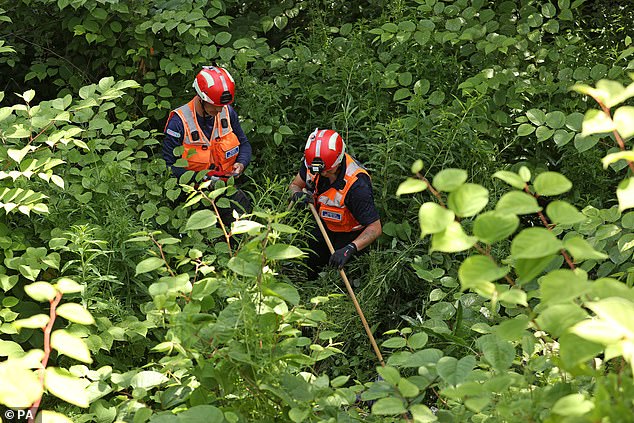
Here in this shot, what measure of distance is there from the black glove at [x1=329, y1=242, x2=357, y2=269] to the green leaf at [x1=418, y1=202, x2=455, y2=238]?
2882 millimetres

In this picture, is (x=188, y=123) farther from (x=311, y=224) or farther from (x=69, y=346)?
(x=69, y=346)

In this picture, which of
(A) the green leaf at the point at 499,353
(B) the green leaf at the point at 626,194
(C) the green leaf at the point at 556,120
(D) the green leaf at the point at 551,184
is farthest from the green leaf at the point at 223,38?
A: (B) the green leaf at the point at 626,194

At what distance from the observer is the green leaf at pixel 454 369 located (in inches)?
79.0

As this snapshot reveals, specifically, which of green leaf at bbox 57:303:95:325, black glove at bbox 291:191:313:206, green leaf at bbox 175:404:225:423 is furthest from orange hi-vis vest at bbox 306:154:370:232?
green leaf at bbox 57:303:95:325

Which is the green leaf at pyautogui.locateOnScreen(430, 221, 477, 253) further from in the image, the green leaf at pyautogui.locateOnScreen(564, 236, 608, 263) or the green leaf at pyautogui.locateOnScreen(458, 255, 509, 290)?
the green leaf at pyautogui.locateOnScreen(564, 236, 608, 263)

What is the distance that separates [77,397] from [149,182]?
10.9 feet

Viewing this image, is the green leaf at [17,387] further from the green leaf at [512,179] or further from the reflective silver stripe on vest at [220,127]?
the reflective silver stripe on vest at [220,127]

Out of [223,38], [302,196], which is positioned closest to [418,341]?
[302,196]

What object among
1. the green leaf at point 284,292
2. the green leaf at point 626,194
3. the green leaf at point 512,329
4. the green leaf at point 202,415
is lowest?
the green leaf at point 202,415

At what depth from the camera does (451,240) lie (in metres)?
1.60

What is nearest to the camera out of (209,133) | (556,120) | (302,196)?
(556,120)

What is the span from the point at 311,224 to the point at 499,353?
10.4 feet

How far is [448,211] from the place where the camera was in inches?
62.2

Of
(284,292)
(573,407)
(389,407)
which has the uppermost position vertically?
(573,407)
